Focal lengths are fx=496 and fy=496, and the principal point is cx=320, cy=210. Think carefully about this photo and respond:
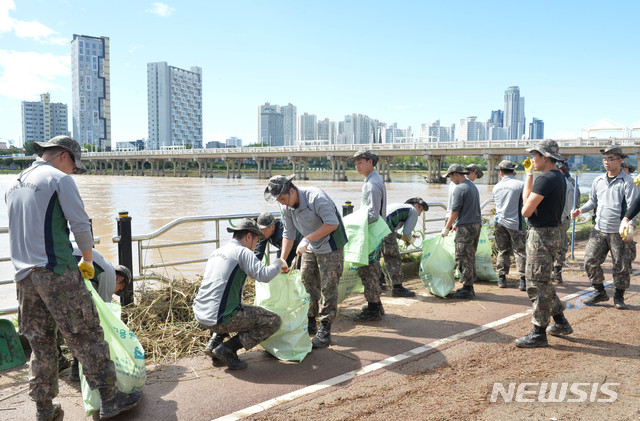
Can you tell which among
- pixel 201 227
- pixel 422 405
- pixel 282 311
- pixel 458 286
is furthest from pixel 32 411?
pixel 201 227

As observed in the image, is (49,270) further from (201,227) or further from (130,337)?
(201,227)

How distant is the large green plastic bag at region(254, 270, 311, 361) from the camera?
4184mm

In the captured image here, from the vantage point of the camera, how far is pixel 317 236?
4461mm

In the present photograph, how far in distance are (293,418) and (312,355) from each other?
1157mm

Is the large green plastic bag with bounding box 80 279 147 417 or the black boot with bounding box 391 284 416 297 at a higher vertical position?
the large green plastic bag with bounding box 80 279 147 417

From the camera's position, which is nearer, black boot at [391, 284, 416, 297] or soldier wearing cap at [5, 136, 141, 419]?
soldier wearing cap at [5, 136, 141, 419]

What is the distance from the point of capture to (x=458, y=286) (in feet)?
23.2

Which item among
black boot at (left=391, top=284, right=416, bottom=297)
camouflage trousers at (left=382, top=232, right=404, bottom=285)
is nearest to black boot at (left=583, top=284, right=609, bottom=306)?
black boot at (left=391, top=284, right=416, bottom=297)

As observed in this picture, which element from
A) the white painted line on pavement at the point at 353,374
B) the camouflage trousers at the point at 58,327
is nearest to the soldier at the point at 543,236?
the white painted line on pavement at the point at 353,374

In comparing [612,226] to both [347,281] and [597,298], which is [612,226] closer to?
[597,298]

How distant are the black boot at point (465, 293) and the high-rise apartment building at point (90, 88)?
174m

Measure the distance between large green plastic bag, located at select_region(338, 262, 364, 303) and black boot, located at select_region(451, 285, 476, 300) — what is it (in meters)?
1.43

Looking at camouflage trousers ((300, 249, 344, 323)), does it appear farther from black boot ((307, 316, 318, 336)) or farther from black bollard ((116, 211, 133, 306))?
black bollard ((116, 211, 133, 306))

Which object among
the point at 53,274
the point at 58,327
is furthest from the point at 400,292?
the point at 53,274
